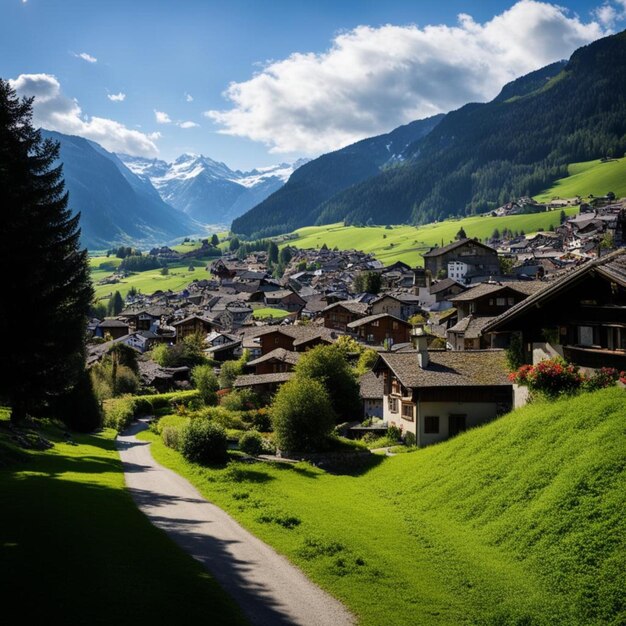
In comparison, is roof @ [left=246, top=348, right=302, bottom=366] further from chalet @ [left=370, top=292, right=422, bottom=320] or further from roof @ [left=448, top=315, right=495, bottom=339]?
chalet @ [left=370, top=292, right=422, bottom=320]

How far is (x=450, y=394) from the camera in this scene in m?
40.2

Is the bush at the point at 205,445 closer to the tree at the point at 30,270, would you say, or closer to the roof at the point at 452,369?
the tree at the point at 30,270

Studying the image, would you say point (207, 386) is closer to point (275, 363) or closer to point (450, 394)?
point (275, 363)

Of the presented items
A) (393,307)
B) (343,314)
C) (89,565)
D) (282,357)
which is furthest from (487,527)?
(343,314)

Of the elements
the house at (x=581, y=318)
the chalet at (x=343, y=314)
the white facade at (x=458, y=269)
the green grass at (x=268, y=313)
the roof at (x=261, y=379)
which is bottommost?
the roof at (x=261, y=379)

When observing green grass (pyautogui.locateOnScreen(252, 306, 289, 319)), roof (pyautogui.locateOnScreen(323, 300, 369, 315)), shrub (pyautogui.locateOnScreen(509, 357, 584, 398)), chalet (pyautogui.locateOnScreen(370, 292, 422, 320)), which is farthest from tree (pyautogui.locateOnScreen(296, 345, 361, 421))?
green grass (pyautogui.locateOnScreen(252, 306, 289, 319))

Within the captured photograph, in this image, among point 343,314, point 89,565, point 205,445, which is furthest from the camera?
point 343,314

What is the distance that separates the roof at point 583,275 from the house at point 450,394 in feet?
32.4

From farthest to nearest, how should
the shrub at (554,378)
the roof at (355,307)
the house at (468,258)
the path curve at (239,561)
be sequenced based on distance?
the house at (468,258), the roof at (355,307), the shrub at (554,378), the path curve at (239,561)

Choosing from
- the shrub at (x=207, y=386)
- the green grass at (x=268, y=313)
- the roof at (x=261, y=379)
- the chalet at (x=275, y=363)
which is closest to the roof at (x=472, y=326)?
the roof at (x=261, y=379)

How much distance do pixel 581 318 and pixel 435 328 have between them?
194ft

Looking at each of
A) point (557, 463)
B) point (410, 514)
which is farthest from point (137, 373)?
point (557, 463)

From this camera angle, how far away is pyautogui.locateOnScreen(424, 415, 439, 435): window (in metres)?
40.4

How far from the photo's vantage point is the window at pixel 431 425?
133 feet
